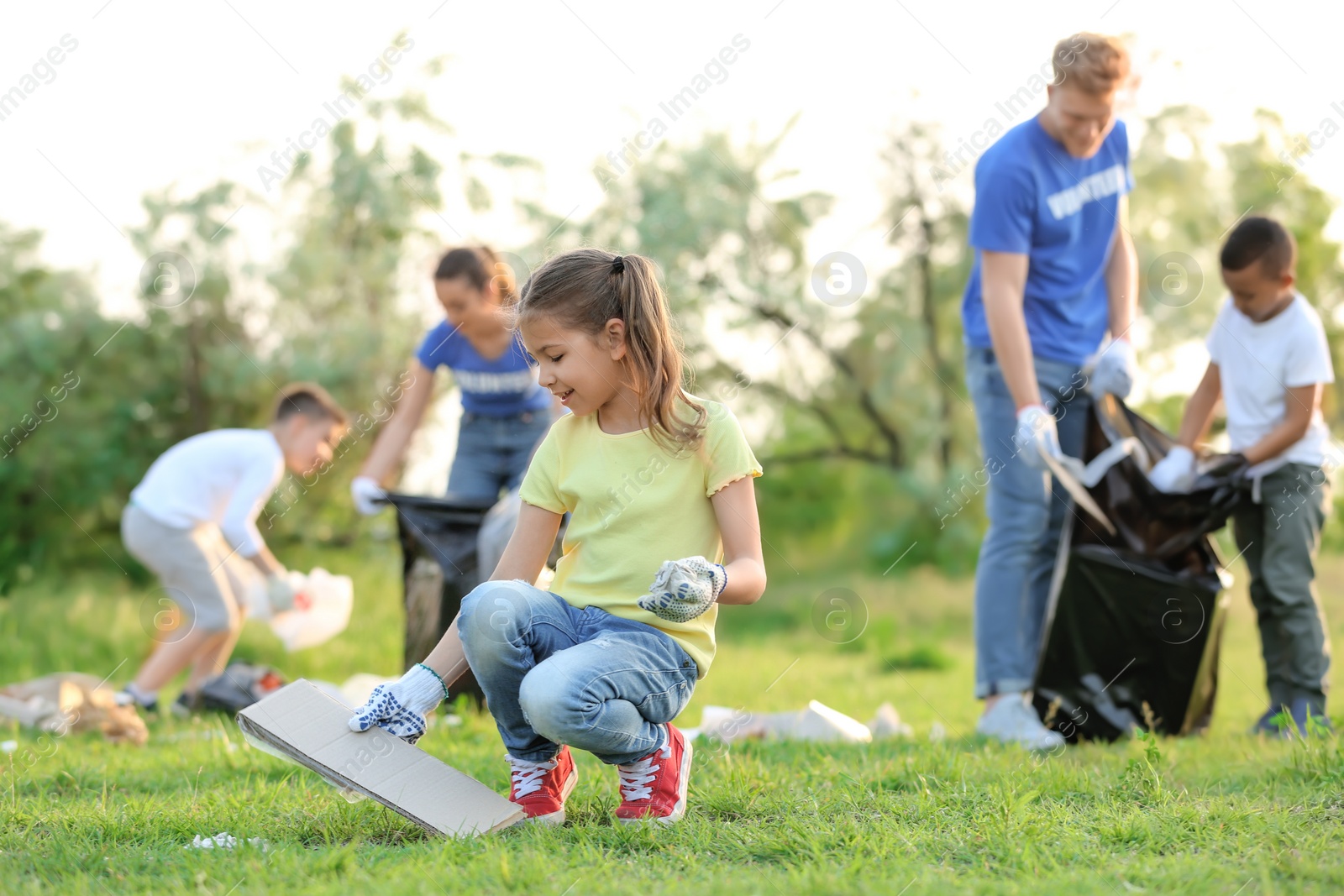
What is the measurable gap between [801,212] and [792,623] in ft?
9.85

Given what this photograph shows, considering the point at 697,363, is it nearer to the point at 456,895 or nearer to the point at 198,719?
the point at 198,719

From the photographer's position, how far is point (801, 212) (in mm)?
9047

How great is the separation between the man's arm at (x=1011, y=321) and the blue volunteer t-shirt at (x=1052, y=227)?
1.7 inches

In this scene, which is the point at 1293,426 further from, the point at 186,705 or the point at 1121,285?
the point at 186,705

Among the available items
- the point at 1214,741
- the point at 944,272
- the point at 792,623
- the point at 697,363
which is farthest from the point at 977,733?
the point at 944,272

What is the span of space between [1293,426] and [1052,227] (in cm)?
94

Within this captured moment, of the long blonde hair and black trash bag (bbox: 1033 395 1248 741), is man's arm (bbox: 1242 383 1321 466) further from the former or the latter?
the long blonde hair

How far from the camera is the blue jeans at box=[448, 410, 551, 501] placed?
14.6 feet

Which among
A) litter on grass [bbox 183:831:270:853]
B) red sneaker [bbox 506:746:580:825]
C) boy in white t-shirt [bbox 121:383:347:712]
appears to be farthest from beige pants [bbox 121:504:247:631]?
red sneaker [bbox 506:746:580:825]

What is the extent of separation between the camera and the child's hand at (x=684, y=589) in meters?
2.08

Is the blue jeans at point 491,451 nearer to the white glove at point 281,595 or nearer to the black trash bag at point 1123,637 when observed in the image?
the white glove at point 281,595

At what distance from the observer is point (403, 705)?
7.58 feet

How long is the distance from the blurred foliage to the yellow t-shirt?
5.82 metres

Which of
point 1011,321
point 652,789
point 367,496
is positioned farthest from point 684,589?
point 367,496
